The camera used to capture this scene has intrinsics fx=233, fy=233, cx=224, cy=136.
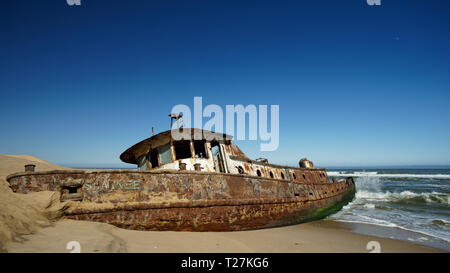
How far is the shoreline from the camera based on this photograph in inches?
118

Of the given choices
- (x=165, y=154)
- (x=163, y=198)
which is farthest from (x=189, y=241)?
(x=165, y=154)

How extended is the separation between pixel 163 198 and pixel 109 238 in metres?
1.36

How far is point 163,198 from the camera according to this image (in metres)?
4.71

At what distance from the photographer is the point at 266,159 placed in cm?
896

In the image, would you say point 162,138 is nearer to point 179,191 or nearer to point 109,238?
point 179,191

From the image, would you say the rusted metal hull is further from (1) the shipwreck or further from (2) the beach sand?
(2) the beach sand

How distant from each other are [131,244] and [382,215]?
33.0 ft

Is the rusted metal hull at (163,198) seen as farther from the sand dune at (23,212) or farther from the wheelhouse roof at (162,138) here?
the wheelhouse roof at (162,138)

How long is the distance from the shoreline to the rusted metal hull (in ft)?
0.63

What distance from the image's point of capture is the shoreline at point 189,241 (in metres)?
2.99
